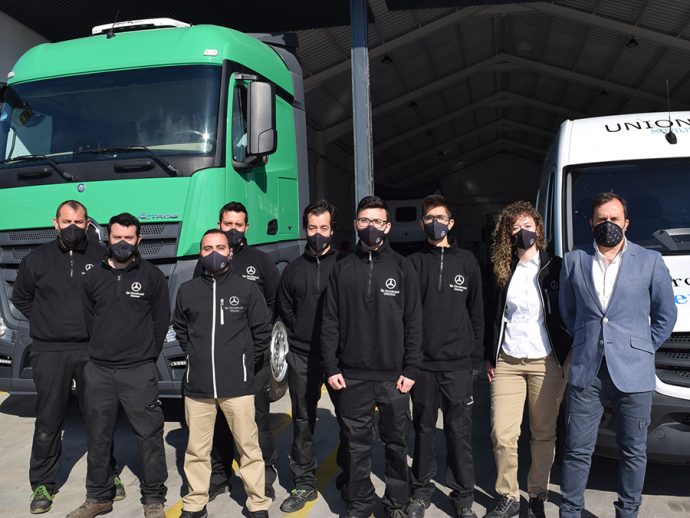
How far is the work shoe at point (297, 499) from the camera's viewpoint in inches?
163

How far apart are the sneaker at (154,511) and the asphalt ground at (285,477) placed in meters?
0.16

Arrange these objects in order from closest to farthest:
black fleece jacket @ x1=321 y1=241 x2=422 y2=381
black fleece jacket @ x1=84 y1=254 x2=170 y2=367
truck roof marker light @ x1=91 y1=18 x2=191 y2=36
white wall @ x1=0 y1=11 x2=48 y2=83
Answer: black fleece jacket @ x1=321 y1=241 x2=422 y2=381 < black fleece jacket @ x1=84 y1=254 x2=170 y2=367 < truck roof marker light @ x1=91 y1=18 x2=191 y2=36 < white wall @ x1=0 y1=11 x2=48 y2=83

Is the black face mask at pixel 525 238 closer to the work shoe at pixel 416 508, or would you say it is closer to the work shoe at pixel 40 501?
the work shoe at pixel 416 508

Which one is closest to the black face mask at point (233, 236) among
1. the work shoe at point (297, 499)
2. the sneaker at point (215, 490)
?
the sneaker at point (215, 490)

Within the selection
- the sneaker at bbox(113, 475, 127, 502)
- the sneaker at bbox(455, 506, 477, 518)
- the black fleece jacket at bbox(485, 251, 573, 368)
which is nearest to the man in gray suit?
the black fleece jacket at bbox(485, 251, 573, 368)

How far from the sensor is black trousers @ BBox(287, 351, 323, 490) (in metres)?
4.32

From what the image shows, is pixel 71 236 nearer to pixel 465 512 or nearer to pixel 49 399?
pixel 49 399

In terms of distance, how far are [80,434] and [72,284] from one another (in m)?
2.17

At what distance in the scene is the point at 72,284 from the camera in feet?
14.1

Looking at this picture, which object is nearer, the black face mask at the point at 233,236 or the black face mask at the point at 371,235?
the black face mask at the point at 371,235

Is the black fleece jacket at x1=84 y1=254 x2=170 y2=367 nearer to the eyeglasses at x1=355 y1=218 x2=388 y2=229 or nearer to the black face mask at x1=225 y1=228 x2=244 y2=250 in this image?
the black face mask at x1=225 y1=228 x2=244 y2=250

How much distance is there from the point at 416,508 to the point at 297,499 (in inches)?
30.8

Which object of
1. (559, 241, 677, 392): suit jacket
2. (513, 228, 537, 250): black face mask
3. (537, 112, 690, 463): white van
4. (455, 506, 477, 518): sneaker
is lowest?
(455, 506, 477, 518): sneaker

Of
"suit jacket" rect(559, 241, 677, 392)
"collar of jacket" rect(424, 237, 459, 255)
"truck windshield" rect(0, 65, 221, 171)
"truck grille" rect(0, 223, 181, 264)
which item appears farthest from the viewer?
"truck windshield" rect(0, 65, 221, 171)
